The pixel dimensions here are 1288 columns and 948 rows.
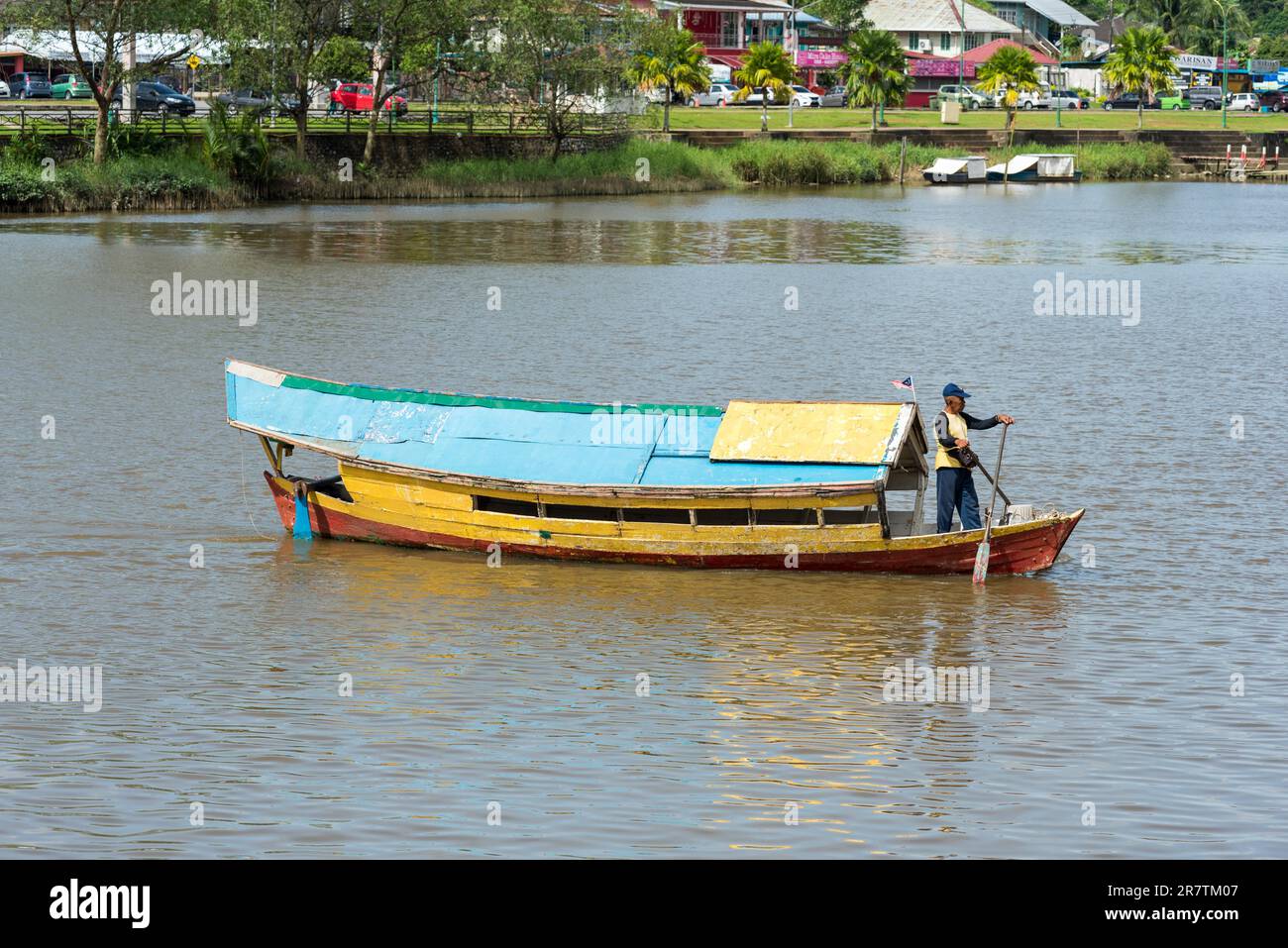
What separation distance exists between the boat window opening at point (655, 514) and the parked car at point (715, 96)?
8564cm

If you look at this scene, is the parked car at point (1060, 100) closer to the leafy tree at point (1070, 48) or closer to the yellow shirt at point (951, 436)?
the leafy tree at point (1070, 48)

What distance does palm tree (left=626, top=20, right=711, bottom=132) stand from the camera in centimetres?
8706

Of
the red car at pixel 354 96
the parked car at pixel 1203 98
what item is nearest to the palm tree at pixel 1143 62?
the parked car at pixel 1203 98

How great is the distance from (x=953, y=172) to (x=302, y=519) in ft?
227

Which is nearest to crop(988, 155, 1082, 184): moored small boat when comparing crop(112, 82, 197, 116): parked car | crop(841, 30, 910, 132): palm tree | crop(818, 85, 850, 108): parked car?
crop(841, 30, 910, 132): palm tree

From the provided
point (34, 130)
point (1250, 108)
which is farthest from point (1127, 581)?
point (1250, 108)

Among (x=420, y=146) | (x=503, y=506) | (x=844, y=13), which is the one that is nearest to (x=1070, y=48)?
(x=844, y=13)

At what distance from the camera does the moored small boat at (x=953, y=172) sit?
85.1 m

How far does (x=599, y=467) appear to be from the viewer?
1877cm

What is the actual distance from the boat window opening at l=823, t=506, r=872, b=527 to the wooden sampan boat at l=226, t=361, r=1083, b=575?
0.02 metres

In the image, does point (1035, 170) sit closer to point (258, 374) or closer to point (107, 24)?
point (107, 24)

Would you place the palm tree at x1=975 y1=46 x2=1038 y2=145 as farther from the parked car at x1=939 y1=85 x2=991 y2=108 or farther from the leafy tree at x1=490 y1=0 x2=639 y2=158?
the leafy tree at x1=490 y1=0 x2=639 y2=158

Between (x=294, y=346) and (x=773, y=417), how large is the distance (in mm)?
17542

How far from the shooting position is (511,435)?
19.5m
